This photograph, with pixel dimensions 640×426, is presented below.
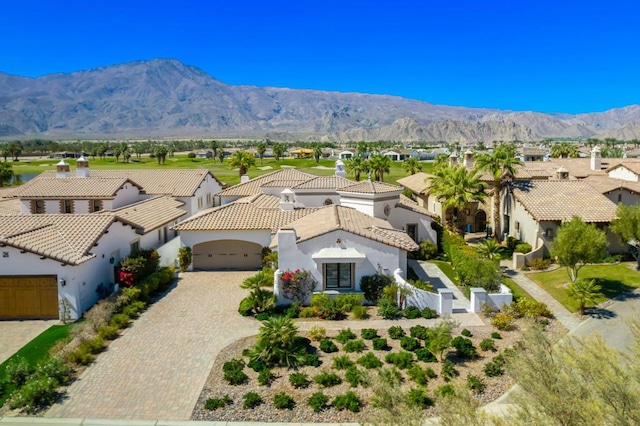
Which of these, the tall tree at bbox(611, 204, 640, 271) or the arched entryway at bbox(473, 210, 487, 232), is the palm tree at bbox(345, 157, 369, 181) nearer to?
the arched entryway at bbox(473, 210, 487, 232)


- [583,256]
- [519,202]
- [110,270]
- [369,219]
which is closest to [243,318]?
[110,270]

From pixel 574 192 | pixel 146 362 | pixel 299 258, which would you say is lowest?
pixel 146 362

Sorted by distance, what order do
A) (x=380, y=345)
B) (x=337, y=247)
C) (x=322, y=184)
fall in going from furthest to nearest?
(x=322, y=184)
(x=337, y=247)
(x=380, y=345)

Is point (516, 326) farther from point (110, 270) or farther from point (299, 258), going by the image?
point (110, 270)

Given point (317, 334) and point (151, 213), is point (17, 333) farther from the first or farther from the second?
point (151, 213)

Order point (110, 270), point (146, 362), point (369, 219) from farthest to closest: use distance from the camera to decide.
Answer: point (369, 219)
point (110, 270)
point (146, 362)

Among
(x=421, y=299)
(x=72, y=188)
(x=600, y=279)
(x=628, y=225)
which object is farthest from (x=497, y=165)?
(x=72, y=188)
